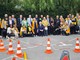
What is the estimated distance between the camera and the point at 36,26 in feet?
79.0

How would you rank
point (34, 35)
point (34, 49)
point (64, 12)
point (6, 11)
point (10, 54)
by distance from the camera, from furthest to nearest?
point (64, 12) → point (6, 11) → point (34, 35) → point (34, 49) → point (10, 54)

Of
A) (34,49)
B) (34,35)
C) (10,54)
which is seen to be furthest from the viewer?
(34,35)

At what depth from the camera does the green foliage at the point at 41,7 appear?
26.8 m

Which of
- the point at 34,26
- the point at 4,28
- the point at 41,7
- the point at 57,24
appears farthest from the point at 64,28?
the point at 4,28

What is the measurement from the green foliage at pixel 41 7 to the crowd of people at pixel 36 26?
1.86 meters

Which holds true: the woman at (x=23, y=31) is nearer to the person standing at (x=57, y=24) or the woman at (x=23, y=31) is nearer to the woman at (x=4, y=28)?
the woman at (x=4, y=28)

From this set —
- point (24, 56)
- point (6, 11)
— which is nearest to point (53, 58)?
point (24, 56)

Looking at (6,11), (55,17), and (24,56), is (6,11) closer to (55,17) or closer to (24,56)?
(55,17)

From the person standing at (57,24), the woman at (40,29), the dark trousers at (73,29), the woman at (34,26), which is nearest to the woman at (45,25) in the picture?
the woman at (40,29)

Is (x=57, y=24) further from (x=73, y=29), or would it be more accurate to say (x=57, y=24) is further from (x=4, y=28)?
(x=4, y=28)

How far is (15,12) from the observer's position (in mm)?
26547

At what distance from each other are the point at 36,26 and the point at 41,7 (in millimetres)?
4457

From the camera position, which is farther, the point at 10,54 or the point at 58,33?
the point at 58,33

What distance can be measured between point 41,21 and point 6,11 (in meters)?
3.67
